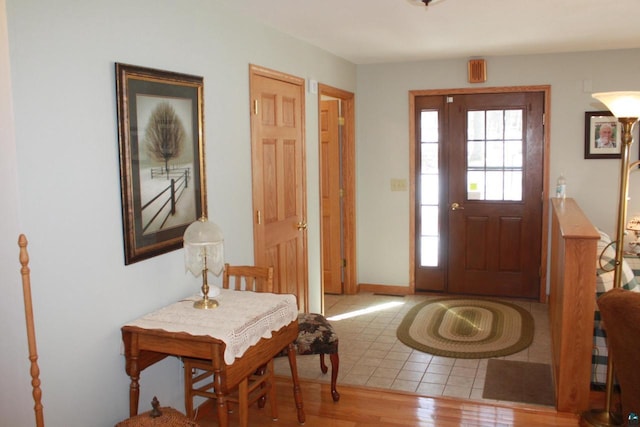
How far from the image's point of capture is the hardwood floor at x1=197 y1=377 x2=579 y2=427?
3.28 m

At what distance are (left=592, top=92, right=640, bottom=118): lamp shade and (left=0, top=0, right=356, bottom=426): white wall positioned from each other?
2126mm

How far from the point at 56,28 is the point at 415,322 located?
12.4 ft

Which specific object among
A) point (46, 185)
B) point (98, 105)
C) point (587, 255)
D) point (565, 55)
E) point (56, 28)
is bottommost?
point (587, 255)

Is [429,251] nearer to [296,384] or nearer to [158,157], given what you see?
[296,384]

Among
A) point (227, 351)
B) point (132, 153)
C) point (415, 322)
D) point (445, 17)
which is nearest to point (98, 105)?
point (132, 153)

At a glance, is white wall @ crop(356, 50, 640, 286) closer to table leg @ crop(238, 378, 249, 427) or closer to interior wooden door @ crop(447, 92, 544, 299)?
interior wooden door @ crop(447, 92, 544, 299)

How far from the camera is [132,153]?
8.91ft

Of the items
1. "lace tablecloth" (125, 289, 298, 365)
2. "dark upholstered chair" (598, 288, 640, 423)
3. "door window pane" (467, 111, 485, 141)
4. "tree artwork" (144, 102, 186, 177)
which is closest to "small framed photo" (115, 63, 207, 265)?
"tree artwork" (144, 102, 186, 177)

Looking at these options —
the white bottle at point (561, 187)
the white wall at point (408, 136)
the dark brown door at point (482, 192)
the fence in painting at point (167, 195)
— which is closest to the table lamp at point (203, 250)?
the fence in painting at point (167, 195)

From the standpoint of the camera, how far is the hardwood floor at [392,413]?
3.28 meters

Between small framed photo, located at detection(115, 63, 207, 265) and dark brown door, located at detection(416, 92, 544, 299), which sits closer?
small framed photo, located at detection(115, 63, 207, 265)

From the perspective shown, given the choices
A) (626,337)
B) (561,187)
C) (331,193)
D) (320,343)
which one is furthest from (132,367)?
(561,187)

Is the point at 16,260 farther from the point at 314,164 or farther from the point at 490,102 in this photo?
the point at 490,102

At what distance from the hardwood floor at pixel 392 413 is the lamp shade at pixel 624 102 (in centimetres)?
164
